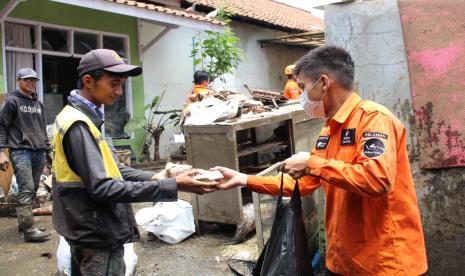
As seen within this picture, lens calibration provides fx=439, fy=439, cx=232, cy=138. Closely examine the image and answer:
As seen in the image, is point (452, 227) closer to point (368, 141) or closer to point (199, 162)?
point (368, 141)

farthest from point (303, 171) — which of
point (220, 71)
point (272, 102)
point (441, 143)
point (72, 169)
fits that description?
point (220, 71)

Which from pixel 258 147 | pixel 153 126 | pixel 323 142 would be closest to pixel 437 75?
pixel 323 142

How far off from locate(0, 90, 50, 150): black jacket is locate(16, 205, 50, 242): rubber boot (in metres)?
→ 0.75

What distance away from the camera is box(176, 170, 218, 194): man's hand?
2.40 metres

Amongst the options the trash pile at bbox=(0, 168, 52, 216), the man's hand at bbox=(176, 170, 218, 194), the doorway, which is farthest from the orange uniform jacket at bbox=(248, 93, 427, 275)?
the doorway

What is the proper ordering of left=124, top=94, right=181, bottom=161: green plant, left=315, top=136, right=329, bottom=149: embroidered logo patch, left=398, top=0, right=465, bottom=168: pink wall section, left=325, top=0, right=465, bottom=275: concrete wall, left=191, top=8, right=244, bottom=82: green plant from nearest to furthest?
left=315, top=136, right=329, bottom=149: embroidered logo patch < left=398, top=0, right=465, bottom=168: pink wall section < left=325, top=0, right=465, bottom=275: concrete wall < left=124, top=94, right=181, bottom=161: green plant < left=191, top=8, right=244, bottom=82: green plant

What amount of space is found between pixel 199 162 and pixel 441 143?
270cm

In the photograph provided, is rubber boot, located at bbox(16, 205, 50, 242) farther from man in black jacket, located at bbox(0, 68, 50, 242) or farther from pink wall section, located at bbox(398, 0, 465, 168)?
pink wall section, located at bbox(398, 0, 465, 168)

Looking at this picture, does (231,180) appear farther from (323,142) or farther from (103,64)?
(103,64)

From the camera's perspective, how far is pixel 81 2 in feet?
22.4

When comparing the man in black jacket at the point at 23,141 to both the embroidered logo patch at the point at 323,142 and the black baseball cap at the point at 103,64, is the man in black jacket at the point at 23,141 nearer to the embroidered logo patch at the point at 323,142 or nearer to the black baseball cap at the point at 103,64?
the black baseball cap at the point at 103,64

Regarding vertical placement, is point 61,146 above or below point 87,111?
below

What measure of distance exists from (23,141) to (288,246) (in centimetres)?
424

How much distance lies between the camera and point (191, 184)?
8.00ft
